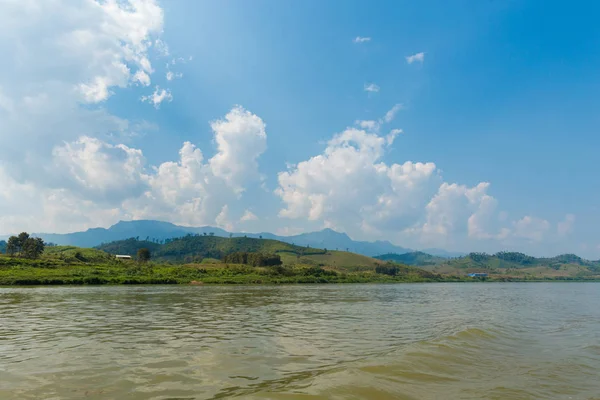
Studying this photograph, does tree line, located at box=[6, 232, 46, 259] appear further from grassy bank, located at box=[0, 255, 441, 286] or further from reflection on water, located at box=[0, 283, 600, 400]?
reflection on water, located at box=[0, 283, 600, 400]

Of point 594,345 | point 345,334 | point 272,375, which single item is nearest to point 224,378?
point 272,375

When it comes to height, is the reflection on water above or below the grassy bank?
above

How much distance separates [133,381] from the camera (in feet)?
43.0

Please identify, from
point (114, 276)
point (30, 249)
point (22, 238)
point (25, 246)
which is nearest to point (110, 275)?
point (114, 276)

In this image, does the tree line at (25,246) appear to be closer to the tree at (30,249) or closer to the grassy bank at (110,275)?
the tree at (30,249)

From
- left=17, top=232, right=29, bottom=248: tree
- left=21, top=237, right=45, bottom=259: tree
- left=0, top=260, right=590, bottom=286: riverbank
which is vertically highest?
left=17, top=232, right=29, bottom=248: tree

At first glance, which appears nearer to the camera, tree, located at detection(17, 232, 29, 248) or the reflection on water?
the reflection on water

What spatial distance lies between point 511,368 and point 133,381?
15236mm

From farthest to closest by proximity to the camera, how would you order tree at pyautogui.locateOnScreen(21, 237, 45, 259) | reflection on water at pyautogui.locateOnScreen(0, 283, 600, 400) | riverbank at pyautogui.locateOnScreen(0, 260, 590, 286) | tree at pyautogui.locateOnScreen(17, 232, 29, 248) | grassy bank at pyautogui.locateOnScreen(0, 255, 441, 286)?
tree at pyautogui.locateOnScreen(17, 232, 29, 248)
tree at pyautogui.locateOnScreen(21, 237, 45, 259)
grassy bank at pyautogui.locateOnScreen(0, 255, 441, 286)
riverbank at pyautogui.locateOnScreen(0, 260, 590, 286)
reflection on water at pyautogui.locateOnScreen(0, 283, 600, 400)

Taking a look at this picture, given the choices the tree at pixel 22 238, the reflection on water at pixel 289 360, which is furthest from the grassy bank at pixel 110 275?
the reflection on water at pixel 289 360

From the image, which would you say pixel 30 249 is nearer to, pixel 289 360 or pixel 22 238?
pixel 22 238

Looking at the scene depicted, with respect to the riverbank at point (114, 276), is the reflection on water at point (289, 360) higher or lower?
higher

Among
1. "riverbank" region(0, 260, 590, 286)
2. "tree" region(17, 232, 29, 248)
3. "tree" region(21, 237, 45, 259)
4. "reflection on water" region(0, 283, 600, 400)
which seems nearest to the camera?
"reflection on water" region(0, 283, 600, 400)

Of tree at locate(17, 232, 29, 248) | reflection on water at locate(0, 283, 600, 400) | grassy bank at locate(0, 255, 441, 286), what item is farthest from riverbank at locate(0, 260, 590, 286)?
reflection on water at locate(0, 283, 600, 400)
